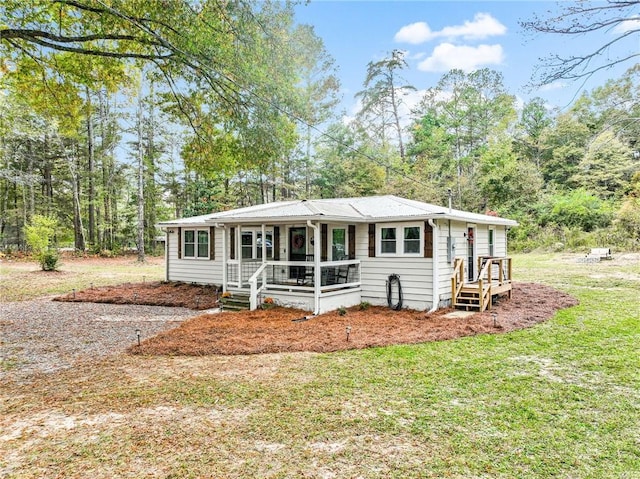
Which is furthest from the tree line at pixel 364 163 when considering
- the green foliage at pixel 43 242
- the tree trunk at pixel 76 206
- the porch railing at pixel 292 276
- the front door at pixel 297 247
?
the porch railing at pixel 292 276

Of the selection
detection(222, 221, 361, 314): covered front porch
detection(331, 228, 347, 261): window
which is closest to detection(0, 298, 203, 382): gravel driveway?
detection(222, 221, 361, 314): covered front porch

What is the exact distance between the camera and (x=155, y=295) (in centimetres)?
1238

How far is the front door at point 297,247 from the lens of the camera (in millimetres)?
11250

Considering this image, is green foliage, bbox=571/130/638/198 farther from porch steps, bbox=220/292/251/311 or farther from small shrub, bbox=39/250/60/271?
small shrub, bbox=39/250/60/271

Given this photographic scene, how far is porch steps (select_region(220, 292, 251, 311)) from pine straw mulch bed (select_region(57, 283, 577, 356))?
38 cm

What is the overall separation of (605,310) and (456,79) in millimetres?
29290

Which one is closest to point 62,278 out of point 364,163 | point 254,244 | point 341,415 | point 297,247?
point 254,244

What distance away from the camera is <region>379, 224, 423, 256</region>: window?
32.9 feet

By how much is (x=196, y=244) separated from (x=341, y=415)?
37.0 feet

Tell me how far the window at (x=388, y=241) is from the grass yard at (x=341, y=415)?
403cm

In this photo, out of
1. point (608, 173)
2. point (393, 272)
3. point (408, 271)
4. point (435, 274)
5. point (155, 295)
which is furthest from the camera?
point (608, 173)

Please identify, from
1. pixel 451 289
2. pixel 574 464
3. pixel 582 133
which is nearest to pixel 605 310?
pixel 451 289

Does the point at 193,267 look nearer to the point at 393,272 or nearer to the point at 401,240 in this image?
the point at 393,272

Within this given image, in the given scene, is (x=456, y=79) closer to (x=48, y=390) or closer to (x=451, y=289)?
(x=451, y=289)
